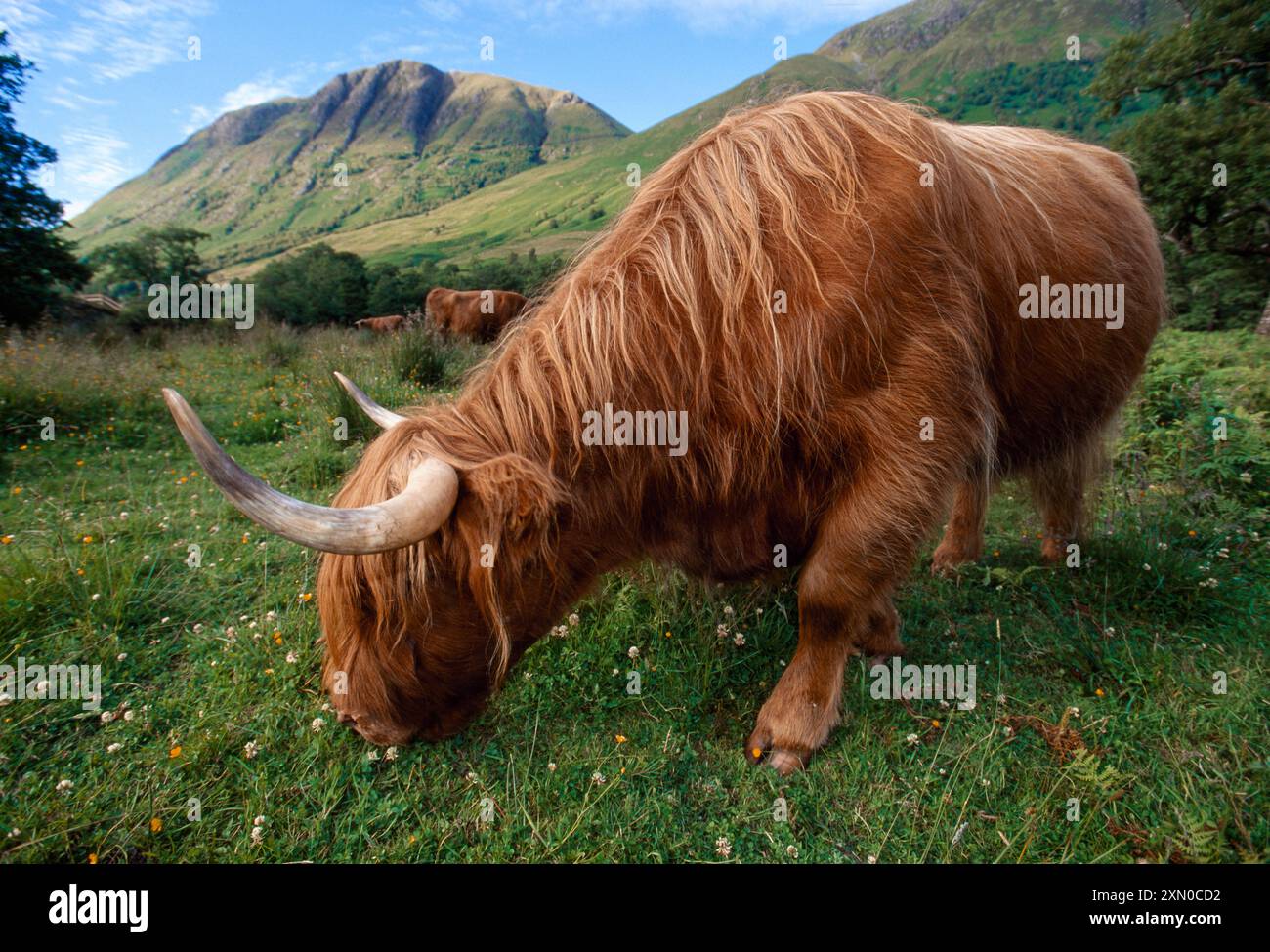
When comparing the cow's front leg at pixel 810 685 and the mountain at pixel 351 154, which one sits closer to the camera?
the cow's front leg at pixel 810 685

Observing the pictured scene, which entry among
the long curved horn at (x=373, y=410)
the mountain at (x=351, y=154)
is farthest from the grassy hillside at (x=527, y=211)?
the long curved horn at (x=373, y=410)

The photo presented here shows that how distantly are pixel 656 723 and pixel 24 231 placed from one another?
16.2 metres

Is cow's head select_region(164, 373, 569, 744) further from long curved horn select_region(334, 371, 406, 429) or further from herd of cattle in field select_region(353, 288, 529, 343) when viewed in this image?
herd of cattle in field select_region(353, 288, 529, 343)

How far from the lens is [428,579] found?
2.08 m

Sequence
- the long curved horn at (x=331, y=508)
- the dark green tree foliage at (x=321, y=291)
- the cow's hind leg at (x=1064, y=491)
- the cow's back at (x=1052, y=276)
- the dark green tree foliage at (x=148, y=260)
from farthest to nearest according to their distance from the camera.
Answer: the dark green tree foliage at (x=321, y=291) < the dark green tree foliage at (x=148, y=260) < the cow's hind leg at (x=1064, y=491) < the cow's back at (x=1052, y=276) < the long curved horn at (x=331, y=508)

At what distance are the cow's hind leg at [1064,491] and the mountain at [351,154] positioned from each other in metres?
108

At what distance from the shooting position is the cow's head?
190 cm

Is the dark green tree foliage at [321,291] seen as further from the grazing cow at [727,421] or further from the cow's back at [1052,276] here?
the cow's back at [1052,276]

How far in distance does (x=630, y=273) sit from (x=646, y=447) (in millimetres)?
700

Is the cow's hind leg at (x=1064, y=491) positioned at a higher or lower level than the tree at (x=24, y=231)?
lower

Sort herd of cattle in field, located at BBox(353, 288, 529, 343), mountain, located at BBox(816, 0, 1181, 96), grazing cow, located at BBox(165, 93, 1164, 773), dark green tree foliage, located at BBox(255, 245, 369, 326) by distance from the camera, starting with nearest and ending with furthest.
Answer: grazing cow, located at BBox(165, 93, 1164, 773) → herd of cattle in field, located at BBox(353, 288, 529, 343) → dark green tree foliage, located at BBox(255, 245, 369, 326) → mountain, located at BBox(816, 0, 1181, 96)

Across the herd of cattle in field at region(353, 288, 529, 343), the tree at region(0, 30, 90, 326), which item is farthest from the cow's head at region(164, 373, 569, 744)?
the herd of cattle in field at region(353, 288, 529, 343)

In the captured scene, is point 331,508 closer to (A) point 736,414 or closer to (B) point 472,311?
(A) point 736,414

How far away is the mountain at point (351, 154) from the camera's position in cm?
11475
